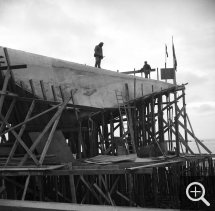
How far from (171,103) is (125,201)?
7950 millimetres

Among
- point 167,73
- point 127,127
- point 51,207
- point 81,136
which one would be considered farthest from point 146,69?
point 51,207

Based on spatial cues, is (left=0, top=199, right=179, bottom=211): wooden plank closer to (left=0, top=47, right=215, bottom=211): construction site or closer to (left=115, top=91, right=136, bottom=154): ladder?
(left=0, top=47, right=215, bottom=211): construction site

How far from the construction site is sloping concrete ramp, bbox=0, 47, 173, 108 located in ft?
0.17

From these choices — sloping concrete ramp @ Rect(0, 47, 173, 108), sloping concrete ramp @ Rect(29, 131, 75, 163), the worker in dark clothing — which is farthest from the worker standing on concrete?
sloping concrete ramp @ Rect(29, 131, 75, 163)

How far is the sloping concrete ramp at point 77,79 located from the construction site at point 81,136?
5 centimetres

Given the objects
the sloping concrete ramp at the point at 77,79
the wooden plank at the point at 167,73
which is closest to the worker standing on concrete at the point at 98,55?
the sloping concrete ramp at the point at 77,79

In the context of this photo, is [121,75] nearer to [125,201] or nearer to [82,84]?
[82,84]

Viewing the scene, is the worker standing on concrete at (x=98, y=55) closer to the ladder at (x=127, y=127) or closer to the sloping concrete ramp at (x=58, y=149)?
the ladder at (x=127, y=127)

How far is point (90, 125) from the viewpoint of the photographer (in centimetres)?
1686

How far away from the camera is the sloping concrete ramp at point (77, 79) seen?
50.1ft

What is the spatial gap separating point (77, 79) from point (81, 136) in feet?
11.4

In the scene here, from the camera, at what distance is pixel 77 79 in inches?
693

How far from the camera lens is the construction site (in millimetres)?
11578

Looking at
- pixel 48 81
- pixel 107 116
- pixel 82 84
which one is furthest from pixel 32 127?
pixel 107 116
